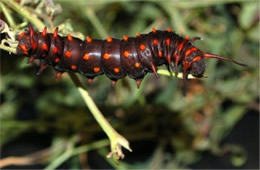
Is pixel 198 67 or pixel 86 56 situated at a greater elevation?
pixel 86 56

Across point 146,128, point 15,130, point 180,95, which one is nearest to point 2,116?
point 15,130

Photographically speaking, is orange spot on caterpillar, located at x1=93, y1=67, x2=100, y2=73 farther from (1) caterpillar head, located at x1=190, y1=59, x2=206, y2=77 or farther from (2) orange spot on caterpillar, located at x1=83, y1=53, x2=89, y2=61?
(1) caterpillar head, located at x1=190, y1=59, x2=206, y2=77

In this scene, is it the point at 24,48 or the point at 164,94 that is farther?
the point at 164,94

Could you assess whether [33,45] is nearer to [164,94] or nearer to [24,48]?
[24,48]

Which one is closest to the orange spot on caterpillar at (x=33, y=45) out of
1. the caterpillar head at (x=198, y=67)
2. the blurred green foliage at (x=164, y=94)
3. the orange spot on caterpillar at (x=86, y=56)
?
the orange spot on caterpillar at (x=86, y=56)

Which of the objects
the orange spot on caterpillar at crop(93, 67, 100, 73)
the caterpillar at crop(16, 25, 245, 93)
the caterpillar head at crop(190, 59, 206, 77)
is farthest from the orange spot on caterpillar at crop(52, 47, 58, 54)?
the caterpillar head at crop(190, 59, 206, 77)

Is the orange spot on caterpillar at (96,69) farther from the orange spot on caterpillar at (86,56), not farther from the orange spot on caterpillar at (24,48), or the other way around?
the orange spot on caterpillar at (24,48)

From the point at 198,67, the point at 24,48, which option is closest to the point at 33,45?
the point at 24,48
